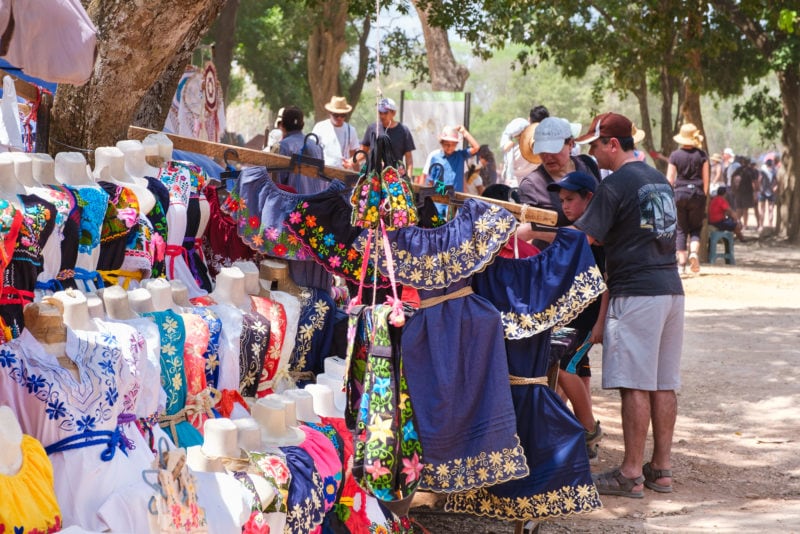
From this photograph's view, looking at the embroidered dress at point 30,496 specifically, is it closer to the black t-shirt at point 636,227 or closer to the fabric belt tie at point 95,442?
the fabric belt tie at point 95,442

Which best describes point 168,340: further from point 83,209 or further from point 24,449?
point 24,449

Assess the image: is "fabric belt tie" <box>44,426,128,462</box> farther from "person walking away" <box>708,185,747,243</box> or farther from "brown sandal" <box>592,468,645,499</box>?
"person walking away" <box>708,185,747,243</box>

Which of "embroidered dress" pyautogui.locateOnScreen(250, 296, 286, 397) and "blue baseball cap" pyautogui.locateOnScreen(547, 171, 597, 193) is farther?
"blue baseball cap" pyautogui.locateOnScreen(547, 171, 597, 193)

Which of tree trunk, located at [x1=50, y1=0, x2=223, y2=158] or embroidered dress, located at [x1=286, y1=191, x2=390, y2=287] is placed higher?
tree trunk, located at [x1=50, y1=0, x2=223, y2=158]

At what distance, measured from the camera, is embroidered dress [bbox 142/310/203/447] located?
3.45 m

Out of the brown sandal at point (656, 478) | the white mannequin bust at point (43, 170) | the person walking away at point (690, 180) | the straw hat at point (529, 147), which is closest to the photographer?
the white mannequin bust at point (43, 170)

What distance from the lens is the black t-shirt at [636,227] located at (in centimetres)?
525

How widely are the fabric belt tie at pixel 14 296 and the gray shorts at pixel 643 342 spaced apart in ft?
10.6

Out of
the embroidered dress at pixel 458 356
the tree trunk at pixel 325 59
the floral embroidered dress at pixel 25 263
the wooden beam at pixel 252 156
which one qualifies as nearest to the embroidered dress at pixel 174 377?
the floral embroidered dress at pixel 25 263

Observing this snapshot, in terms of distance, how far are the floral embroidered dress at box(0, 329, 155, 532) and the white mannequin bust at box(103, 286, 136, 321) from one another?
296 mm

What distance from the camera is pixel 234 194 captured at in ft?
14.0

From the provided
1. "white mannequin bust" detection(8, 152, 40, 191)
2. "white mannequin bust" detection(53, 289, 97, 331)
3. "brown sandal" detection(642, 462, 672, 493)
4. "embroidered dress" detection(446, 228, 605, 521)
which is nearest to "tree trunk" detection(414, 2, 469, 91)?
"brown sandal" detection(642, 462, 672, 493)

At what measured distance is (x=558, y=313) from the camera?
4258 millimetres

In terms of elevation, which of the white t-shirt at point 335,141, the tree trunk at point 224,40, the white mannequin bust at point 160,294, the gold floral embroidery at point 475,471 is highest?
the tree trunk at point 224,40
